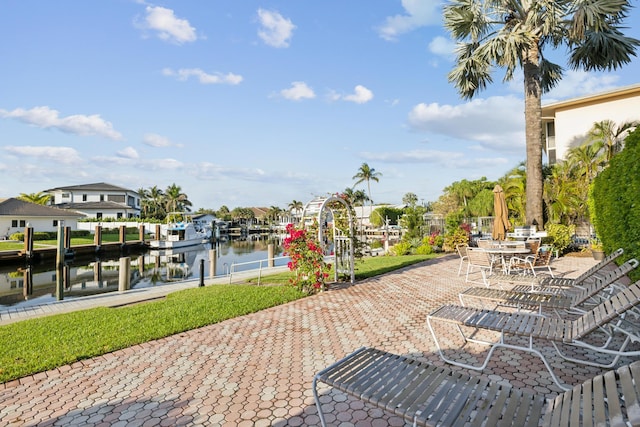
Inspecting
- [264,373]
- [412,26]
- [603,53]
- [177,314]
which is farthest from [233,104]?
[603,53]

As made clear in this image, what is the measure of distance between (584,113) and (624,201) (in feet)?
66.0

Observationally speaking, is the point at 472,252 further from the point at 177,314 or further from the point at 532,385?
the point at 177,314

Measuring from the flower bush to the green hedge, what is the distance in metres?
5.51

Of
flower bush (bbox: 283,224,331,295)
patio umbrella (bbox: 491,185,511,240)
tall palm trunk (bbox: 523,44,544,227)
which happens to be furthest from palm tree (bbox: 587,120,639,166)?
flower bush (bbox: 283,224,331,295)

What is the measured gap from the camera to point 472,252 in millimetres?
8023

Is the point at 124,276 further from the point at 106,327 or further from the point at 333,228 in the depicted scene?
the point at 333,228

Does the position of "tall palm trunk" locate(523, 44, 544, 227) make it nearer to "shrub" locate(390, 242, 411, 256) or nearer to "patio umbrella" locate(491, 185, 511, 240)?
"patio umbrella" locate(491, 185, 511, 240)

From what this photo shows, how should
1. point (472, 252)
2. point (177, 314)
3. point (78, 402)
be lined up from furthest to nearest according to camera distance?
point (472, 252), point (177, 314), point (78, 402)

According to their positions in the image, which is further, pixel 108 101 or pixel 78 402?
pixel 108 101

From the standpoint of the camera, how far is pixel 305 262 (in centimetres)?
781

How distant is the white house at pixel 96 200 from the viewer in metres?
48.6

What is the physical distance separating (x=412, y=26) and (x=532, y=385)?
12825 mm

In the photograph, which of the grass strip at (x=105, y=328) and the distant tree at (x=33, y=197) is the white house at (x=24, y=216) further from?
the grass strip at (x=105, y=328)

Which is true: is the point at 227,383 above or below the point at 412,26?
below
